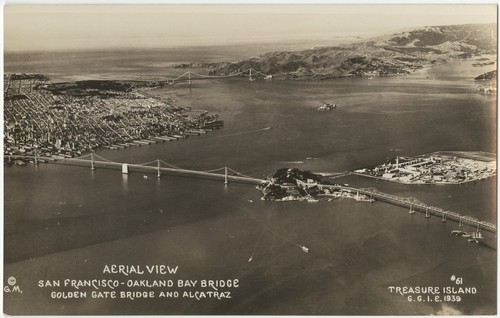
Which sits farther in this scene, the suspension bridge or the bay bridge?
the suspension bridge

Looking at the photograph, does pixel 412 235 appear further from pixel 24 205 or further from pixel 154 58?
pixel 24 205

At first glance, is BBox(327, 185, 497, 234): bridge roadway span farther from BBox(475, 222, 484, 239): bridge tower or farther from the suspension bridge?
the suspension bridge

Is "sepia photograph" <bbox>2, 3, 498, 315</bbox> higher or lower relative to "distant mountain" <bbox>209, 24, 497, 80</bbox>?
lower

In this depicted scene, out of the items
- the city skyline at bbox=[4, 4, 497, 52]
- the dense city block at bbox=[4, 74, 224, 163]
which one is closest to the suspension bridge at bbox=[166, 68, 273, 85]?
the dense city block at bbox=[4, 74, 224, 163]

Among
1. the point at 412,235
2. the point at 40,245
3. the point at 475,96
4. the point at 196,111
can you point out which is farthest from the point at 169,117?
the point at 475,96

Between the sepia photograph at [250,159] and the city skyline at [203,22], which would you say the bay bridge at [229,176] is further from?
the city skyline at [203,22]

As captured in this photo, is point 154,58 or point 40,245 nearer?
point 40,245

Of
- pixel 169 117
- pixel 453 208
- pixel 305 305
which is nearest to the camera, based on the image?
pixel 305 305

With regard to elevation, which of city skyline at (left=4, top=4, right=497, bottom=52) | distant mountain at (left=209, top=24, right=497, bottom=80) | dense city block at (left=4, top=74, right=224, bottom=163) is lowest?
dense city block at (left=4, top=74, right=224, bottom=163)

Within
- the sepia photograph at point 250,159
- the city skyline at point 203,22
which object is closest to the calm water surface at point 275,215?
the sepia photograph at point 250,159
